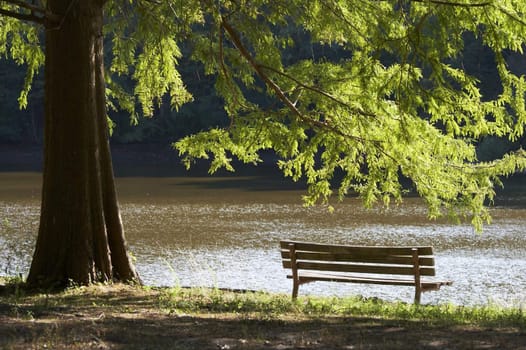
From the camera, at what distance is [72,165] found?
9086 mm

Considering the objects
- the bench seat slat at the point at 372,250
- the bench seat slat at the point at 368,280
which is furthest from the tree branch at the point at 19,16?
the bench seat slat at the point at 368,280

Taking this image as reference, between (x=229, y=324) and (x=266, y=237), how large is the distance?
44.5 feet

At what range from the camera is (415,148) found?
9891mm

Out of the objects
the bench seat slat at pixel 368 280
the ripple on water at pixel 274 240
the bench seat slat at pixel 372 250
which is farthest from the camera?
the ripple on water at pixel 274 240

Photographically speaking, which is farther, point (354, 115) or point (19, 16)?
point (354, 115)

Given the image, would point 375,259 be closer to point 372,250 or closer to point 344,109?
point 372,250

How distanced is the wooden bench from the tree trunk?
1.95 metres

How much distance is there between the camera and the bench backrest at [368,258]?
9.24 m

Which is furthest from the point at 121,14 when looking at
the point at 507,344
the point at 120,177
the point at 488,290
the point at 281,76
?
the point at 120,177

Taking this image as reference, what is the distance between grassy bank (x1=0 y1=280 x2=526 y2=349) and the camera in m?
5.61

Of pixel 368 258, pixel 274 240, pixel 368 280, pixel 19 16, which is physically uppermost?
pixel 19 16

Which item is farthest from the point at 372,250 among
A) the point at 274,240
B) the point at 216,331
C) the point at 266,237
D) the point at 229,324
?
the point at 266,237

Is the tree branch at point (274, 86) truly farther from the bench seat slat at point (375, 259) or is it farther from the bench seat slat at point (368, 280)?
the bench seat slat at point (368, 280)

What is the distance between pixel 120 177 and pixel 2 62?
61.1 feet
